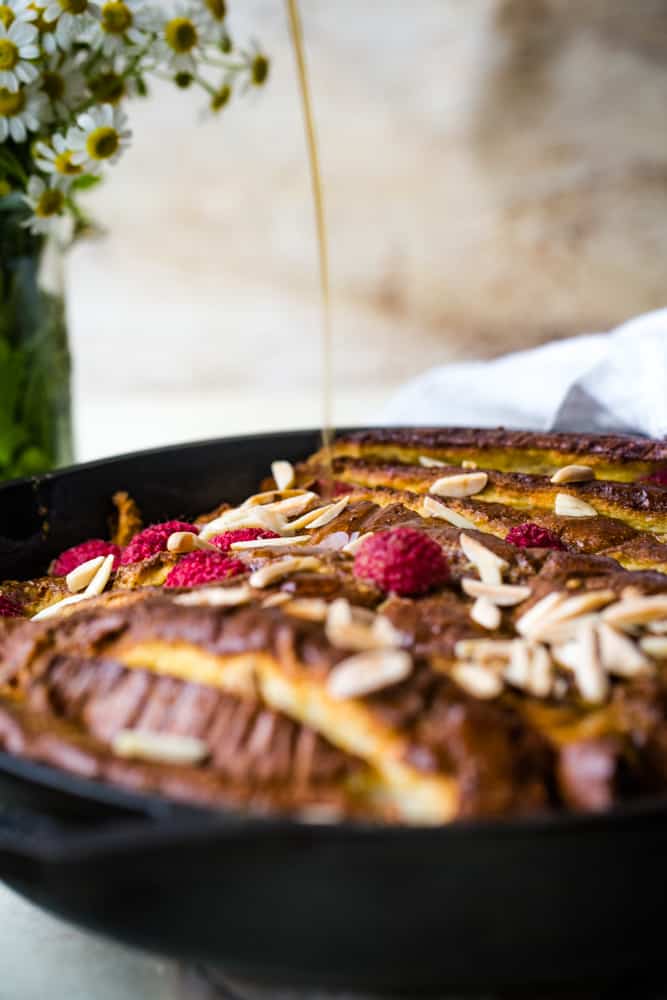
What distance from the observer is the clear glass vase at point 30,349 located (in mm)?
A: 2307

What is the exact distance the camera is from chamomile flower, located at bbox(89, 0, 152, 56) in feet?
6.55

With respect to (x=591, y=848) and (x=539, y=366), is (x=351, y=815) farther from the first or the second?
(x=539, y=366)

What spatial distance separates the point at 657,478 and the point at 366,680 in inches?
46.3

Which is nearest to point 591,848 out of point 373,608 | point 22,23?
point 373,608

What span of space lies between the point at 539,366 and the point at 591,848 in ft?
6.24

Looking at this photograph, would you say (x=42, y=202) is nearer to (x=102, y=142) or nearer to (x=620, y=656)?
(x=102, y=142)

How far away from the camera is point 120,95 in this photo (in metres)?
2.15

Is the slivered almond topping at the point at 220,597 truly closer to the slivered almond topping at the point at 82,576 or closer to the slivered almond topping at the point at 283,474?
the slivered almond topping at the point at 82,576

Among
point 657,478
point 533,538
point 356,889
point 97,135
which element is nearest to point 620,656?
point 356,889

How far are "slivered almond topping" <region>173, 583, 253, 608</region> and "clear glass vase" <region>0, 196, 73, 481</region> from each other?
3.76ft

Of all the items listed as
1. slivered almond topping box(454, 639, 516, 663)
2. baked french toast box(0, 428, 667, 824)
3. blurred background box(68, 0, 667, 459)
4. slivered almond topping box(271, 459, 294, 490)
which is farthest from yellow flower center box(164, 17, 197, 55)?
blurred background box(68, 0, 667, 459)

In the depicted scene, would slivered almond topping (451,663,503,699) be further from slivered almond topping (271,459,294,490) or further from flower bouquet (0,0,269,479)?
flower bouquet (0,0,269,479)

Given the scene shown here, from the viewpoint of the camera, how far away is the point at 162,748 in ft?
3.41

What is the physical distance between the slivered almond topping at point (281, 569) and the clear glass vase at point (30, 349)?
1094mm
